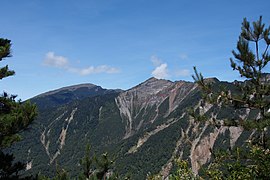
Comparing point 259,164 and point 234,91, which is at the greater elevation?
point 234,91

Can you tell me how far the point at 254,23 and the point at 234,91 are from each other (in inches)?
207

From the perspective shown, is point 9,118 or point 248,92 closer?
point 9,118

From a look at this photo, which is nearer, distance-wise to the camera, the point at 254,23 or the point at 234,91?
the point at 254,23

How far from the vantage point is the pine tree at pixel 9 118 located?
50.0 ft

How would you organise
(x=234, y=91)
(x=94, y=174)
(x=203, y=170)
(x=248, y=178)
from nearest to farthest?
(x=248, y=178) → (x=203, y=170) → (x=94, y=174) → (x=234, y=91)

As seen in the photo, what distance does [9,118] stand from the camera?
49.2 feet

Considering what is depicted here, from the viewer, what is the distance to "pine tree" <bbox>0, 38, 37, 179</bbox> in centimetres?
1524

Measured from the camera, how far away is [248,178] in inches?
511

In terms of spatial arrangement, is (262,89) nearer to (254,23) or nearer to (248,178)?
(254,23)

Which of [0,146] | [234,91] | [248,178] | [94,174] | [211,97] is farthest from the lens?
[234,91]

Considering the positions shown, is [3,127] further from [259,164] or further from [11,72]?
[259,164]

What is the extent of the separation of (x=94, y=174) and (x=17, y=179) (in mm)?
4950

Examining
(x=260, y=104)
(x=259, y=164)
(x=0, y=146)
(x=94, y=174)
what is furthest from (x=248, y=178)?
(x=0, y=146)

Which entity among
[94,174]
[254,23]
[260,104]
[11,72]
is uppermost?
[254,23]
